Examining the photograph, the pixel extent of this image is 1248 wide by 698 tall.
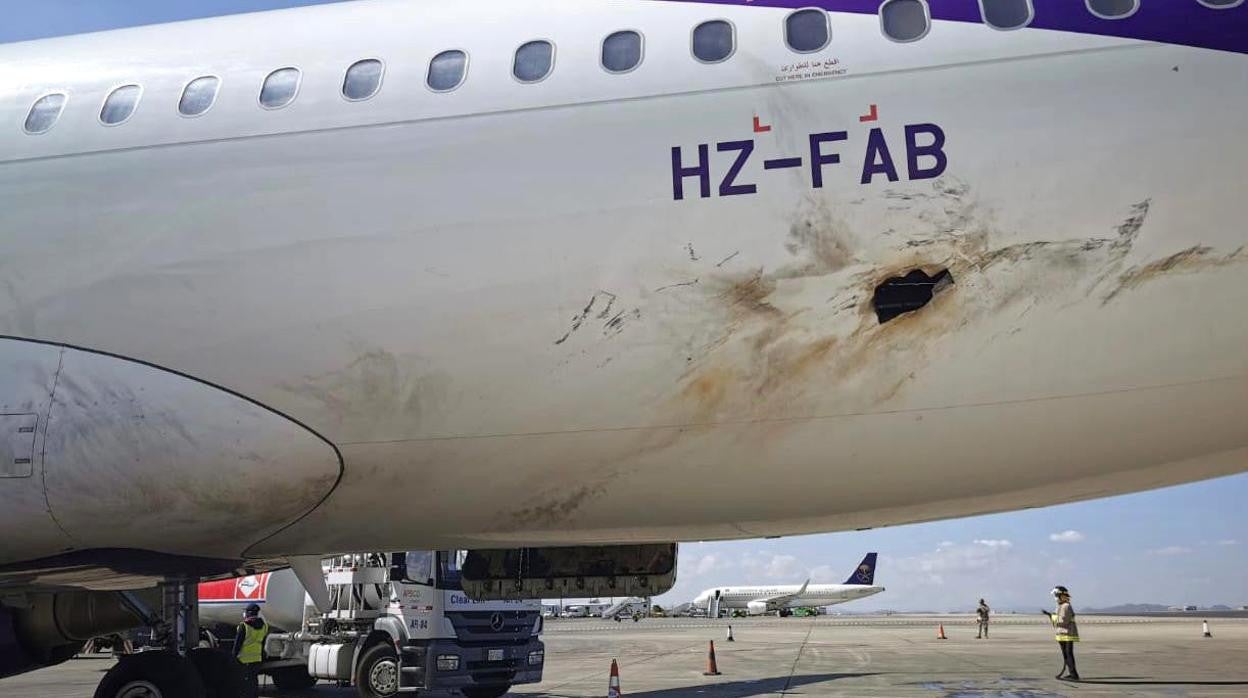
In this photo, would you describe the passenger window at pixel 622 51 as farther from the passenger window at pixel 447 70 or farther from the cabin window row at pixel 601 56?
the passenger window at pixel 447 70

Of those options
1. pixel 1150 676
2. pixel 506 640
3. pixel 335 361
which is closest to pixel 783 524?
pixel 335 361

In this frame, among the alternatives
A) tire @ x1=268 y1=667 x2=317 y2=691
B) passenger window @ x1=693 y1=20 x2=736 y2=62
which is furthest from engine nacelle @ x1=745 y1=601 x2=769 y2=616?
passenger window @ x1=693 y1=20 x2=736 y2=62

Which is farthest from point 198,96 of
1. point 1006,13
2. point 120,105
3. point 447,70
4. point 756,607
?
point 756,607

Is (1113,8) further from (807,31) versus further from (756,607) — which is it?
(756,607)

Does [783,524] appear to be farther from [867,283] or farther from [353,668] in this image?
[353,668]

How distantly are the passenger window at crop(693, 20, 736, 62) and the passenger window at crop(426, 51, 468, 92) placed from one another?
4.00ft

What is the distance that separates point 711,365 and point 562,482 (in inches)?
43.4

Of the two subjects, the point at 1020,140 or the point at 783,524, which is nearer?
the point at 1020,140

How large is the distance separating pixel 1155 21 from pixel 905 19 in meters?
1.07

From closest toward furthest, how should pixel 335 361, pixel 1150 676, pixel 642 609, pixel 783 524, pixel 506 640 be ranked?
pixel 335 361
pixel 783 524
pixel 506 640
pixel 1150 676
pixel 642 609

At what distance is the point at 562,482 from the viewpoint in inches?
211

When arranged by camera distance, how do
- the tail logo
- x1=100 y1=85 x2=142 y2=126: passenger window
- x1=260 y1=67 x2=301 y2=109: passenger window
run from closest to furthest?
x1=260 y1=67 x2=301 y2=109: passenger window → x1=100 y1=85 x2=142 y2=126: passenger window → the tail logo

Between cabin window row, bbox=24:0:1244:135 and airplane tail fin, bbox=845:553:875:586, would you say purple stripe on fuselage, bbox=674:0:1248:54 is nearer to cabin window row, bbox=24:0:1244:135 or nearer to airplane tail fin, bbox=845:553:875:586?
cabin window row, bbox=24:0:1244:135

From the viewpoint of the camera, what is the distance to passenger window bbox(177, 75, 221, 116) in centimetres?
564
